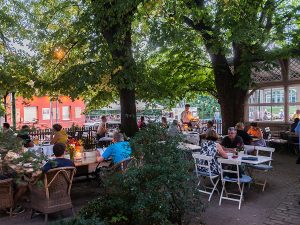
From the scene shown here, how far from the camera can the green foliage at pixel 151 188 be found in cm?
440

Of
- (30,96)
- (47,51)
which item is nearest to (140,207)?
(30,96)

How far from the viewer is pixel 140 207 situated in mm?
4309

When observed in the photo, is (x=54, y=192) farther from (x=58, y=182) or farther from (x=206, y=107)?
(x=206, y=107)

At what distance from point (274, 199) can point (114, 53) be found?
589 centimetres

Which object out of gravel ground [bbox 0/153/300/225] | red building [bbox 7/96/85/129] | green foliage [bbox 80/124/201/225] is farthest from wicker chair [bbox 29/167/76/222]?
red building [bbox 7/96/85/129]

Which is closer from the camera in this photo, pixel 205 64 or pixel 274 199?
pixel 274 199

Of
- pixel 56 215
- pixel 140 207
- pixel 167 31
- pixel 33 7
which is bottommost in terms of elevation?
pixel 56 215

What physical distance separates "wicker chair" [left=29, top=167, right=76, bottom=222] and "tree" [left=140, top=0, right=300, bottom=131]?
610cm

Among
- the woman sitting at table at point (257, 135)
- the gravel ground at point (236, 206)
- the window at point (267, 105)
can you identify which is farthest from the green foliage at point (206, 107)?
the gravel ground at point (236, 206)

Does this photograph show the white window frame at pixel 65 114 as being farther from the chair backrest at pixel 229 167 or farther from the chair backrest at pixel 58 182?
the chair backrest at pixel 58 182

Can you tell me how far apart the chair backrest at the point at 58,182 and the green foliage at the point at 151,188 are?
2.74 ft

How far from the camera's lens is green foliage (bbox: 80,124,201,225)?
440cm

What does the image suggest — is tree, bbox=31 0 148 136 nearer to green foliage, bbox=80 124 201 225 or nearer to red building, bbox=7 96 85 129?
green foliage, bbox=80 124 201 225

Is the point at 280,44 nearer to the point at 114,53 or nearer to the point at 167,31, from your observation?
the point at 167,31
